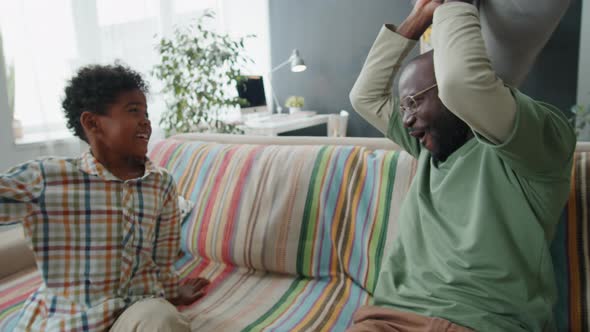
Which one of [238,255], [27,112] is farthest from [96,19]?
[238,255]

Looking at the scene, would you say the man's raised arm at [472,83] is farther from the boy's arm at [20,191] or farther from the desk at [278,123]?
the desk at [278,123]

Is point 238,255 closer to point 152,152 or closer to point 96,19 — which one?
point 152,152

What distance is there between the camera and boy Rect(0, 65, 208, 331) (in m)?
1.00

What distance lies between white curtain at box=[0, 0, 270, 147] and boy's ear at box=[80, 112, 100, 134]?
123 centimetres

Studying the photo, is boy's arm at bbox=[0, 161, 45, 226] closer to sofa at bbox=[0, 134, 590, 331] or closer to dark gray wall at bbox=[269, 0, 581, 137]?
sofa at bbox=[0, 134, 590, 331]

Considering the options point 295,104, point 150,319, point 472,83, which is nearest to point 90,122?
point 150,319

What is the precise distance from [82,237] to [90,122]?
0.29m

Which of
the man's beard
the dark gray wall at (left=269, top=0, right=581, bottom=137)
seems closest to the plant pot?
the man's beard

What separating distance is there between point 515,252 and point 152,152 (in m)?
1.42

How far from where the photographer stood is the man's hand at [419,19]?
104 centimetres

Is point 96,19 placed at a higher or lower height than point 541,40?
higher

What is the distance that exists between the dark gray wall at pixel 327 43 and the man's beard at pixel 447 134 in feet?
11.6

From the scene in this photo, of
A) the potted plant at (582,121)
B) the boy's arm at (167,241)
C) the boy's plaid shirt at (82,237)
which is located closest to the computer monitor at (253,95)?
the potted plant at (582,121)

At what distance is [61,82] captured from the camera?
264 cm
